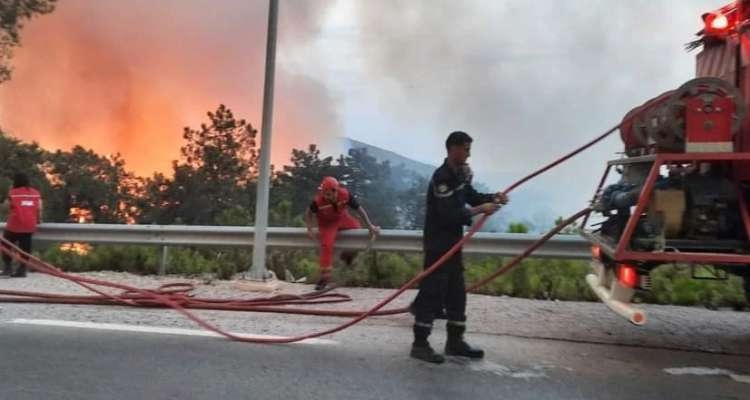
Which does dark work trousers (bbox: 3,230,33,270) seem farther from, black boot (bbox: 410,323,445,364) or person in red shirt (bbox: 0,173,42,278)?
black boot (bbox: 410,323,445,364)

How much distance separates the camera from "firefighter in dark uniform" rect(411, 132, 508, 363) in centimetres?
482

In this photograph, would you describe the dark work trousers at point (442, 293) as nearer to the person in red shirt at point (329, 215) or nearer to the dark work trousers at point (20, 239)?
the person in red shirt at point (329, 215)

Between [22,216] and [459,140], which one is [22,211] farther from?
[459,140]

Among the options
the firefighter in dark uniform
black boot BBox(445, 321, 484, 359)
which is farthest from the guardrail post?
black boot BBox(445, 321, 484, 359)

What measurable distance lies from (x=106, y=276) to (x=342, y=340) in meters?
4.12

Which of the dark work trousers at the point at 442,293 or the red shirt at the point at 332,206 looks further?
the red shirt at the point at 332,206

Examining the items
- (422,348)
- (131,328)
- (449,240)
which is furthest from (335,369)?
(131,328)

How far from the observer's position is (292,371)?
4.51 m

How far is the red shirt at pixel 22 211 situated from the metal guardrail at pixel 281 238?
0.82ft

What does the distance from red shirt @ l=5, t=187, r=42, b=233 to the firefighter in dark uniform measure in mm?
5766

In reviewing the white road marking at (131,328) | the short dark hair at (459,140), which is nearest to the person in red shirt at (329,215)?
the white road marking at (131,328)

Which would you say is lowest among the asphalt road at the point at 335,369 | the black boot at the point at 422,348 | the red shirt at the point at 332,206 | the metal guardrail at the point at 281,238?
the asphalt road at the point at 335,369

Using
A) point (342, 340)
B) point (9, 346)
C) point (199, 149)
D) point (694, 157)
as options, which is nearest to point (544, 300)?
point (342, 340)

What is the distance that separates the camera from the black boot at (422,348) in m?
4.79
